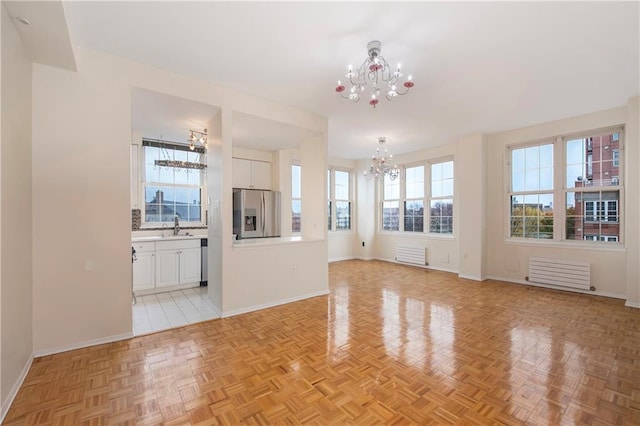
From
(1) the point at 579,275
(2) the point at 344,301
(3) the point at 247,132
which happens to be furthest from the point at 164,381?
(1) the point at 579,275

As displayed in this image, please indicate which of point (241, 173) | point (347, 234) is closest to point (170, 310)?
point (241, 173)

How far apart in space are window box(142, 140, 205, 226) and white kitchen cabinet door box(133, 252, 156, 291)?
0.93 m

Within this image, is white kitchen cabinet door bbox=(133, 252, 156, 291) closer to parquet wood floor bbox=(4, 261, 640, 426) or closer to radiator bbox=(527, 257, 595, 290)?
parquet wood floor bbox=(4, 261, 640, 426)

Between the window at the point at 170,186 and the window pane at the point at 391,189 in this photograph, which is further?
the window pane at the point at 391,189

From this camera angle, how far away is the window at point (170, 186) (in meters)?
5.21

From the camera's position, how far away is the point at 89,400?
6.50 feet

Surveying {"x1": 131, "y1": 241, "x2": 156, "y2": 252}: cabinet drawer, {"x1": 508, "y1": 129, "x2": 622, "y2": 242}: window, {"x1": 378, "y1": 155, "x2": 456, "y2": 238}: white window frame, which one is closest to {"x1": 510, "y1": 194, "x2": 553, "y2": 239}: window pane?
{"x1": 508, "y1": 129, "x2": 622, "y2": 242}: window

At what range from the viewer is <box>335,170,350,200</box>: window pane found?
8.05 m

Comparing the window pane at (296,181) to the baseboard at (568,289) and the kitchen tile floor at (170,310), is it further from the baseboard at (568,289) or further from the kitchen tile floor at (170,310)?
the baseboard at (568,289)

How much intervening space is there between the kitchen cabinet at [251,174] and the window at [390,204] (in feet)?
11.3

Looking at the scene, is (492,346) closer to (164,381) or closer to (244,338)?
(244,338)

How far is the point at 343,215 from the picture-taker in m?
8.18

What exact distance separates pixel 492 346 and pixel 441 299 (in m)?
1.58

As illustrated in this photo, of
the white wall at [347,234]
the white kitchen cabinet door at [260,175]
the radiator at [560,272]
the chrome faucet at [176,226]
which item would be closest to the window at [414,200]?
the white wall at [347,234]
